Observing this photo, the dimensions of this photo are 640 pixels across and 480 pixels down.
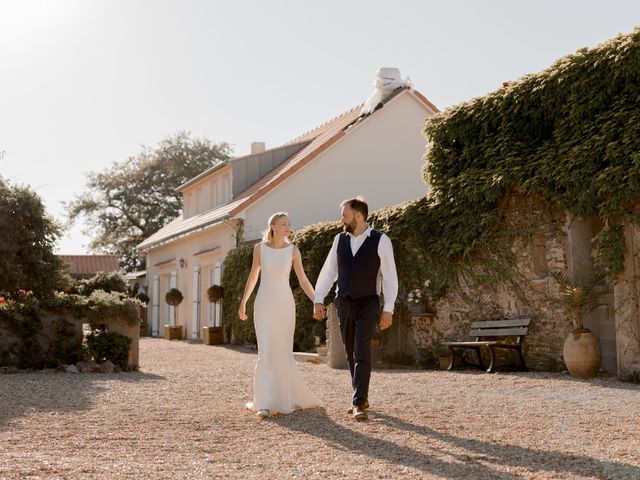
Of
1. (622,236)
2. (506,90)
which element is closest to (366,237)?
Answer: (622,236)

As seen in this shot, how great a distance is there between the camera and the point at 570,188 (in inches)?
406

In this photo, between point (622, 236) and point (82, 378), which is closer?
point (622, 236)

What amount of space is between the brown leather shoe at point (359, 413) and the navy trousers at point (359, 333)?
0.04 meters

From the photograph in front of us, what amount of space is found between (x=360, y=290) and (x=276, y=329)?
0.86m

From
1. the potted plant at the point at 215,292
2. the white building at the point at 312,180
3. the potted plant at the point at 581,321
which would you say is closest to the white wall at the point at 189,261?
the white building at the point at 312,180

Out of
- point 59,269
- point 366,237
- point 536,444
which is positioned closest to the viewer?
point 536,444

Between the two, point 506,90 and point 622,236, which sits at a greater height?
point 506,90

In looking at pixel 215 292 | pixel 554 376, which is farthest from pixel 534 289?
pixel 215 292

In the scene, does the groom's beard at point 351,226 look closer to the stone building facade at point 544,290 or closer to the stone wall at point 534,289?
the stone building facade at point 544,290

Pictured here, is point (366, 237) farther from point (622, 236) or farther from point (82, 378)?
point (82, 378)

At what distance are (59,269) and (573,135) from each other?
789 centimetres

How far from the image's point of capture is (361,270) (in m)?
6.58

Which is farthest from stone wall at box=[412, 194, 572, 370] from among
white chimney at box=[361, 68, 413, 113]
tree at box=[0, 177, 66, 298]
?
white chimney at box=[361, 68, 413, 113]

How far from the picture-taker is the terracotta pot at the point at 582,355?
32.6 ft
